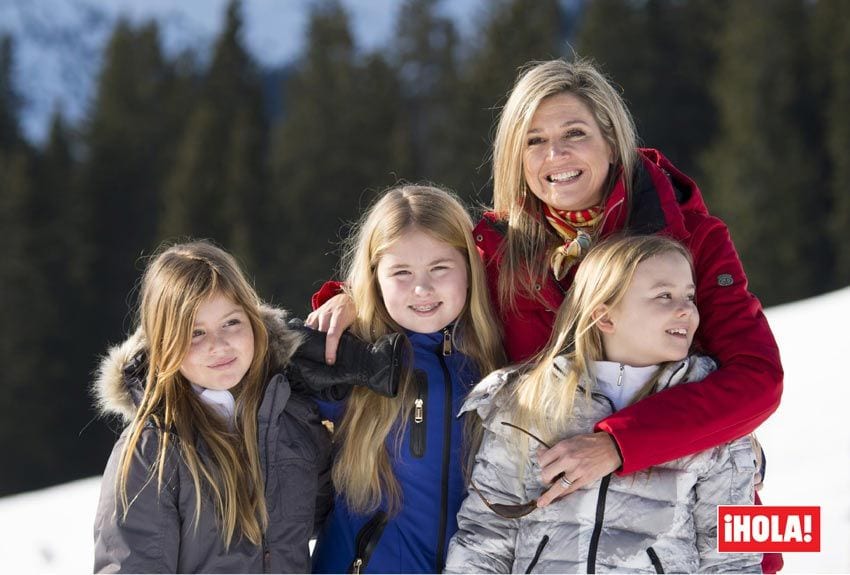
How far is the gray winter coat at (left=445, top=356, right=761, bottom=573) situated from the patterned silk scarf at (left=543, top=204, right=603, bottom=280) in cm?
34

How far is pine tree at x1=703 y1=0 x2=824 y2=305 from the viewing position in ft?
60.9

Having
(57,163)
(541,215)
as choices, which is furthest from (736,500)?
(57,163)

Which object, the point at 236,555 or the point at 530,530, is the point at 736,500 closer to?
the point at 530,530

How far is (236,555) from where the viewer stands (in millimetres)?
2363

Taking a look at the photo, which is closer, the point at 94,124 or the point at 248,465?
the point at 248,465

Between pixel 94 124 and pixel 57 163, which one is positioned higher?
pixel 94 124

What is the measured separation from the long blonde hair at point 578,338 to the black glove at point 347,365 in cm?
31

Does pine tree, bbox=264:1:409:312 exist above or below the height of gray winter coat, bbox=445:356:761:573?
above

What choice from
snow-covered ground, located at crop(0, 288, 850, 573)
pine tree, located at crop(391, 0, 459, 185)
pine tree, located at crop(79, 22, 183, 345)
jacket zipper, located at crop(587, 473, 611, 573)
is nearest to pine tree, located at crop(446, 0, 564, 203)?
pine tree, located at crop(391, 0, 459, 185)

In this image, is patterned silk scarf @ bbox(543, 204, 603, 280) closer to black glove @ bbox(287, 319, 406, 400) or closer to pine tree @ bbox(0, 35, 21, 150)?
black glove @ bbox(287, 319, 406, 400)

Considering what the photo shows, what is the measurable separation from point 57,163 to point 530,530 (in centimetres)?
2348

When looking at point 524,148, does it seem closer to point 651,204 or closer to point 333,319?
point 651,204

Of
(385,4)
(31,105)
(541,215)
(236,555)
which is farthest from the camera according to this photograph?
(385,4)

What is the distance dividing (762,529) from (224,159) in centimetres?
2296
